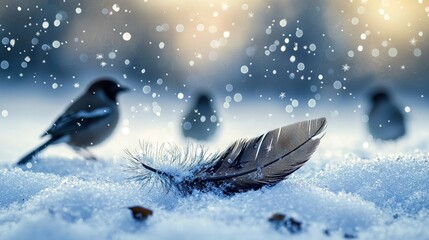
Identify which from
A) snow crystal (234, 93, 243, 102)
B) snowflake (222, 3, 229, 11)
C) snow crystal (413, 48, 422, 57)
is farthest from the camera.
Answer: snow crystal (234, 93, 243, 102)

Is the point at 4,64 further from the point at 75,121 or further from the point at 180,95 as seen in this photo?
the point at 75,121

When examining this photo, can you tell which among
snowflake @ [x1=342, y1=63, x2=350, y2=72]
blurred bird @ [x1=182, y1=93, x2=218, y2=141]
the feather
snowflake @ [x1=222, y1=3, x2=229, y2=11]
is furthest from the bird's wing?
snowflake @ [x1=342, y1=63, x2=350, y2=72]

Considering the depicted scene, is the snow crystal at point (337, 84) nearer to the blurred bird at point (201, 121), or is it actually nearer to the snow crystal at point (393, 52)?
the snow crystal at point (393, 52)

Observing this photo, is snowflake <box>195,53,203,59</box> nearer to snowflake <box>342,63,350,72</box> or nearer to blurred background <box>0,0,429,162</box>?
blurred background <box>0,0,429,162</box>

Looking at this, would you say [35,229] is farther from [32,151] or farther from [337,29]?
[337,29]

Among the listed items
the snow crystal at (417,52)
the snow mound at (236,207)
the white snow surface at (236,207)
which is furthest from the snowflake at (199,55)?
the snow mound at (236,207)

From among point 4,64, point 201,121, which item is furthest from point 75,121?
point 4,64

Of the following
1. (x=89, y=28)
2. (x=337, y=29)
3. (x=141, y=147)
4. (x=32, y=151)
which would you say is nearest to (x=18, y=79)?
(x=89, y=28)
